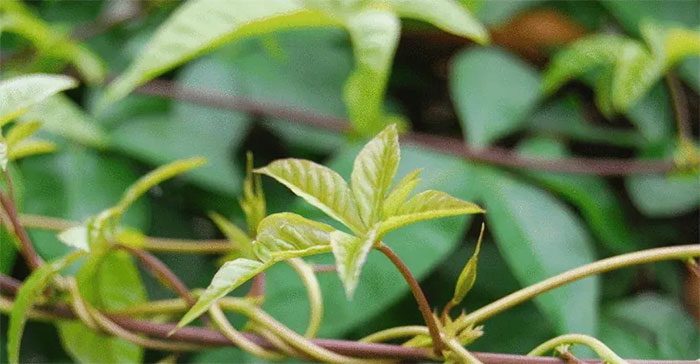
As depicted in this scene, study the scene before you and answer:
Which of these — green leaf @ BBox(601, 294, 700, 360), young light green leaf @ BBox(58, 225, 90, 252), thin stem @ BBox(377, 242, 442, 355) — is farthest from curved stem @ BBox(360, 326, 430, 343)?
green leaf @ BBox(601, 294, 700, 360)

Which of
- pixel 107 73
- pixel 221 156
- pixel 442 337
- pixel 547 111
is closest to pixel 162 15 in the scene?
pixel 107 73

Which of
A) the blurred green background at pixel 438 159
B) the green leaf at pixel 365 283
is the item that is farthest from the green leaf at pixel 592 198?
the green leaf at pixel 365 283

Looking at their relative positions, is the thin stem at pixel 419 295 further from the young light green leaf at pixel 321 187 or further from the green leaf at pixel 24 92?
the green leaf at pixel 24 92

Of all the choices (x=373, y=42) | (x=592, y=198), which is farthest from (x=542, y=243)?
(x=373, y=42)

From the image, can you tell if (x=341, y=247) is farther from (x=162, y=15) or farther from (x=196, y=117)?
(x=162, y=15)

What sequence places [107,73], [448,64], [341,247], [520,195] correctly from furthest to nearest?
[448,64]
[107,73]
[520,195]
[341,247]
